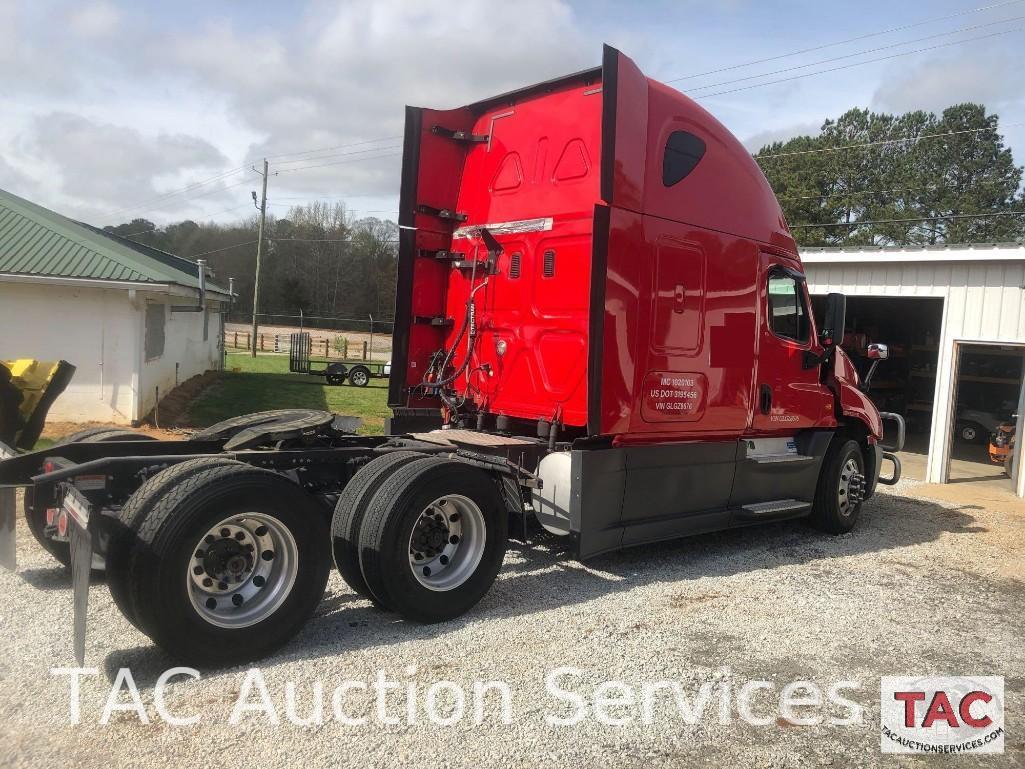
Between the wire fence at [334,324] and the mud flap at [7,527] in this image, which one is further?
the wire fence at [334,324]

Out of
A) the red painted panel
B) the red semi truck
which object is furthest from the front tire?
the red painted panel

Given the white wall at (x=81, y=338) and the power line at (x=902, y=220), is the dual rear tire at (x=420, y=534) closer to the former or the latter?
the white wall at (x=81, y=338)

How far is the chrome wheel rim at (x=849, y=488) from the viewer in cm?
835

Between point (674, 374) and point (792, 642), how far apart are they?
2212mm

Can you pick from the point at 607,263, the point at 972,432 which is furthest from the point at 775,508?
the point at 972,432

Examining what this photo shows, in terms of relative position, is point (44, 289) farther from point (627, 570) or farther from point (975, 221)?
point (975, 221)

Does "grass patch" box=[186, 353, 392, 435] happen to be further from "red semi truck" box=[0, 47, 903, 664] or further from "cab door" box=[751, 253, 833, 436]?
"cab door" box=[751, 253, 833, 436]

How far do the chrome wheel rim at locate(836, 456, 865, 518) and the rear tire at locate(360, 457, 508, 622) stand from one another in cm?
452

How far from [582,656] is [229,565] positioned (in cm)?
207

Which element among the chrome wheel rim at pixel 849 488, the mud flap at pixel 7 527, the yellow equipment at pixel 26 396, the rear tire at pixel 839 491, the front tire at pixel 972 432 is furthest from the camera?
the front tire at pixel 972 432

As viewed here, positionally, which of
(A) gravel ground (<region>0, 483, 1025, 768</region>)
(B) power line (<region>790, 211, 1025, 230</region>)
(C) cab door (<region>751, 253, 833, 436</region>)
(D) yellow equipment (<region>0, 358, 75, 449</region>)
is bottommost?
(A) gravel ground (<region>0, 483, 1025, 768</region>)

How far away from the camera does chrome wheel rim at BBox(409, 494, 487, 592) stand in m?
5.16

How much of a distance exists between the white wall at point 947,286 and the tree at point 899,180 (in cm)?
3389

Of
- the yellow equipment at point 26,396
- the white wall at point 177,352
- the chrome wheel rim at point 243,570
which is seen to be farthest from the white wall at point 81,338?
the chrome wheel rim at point 243,570
